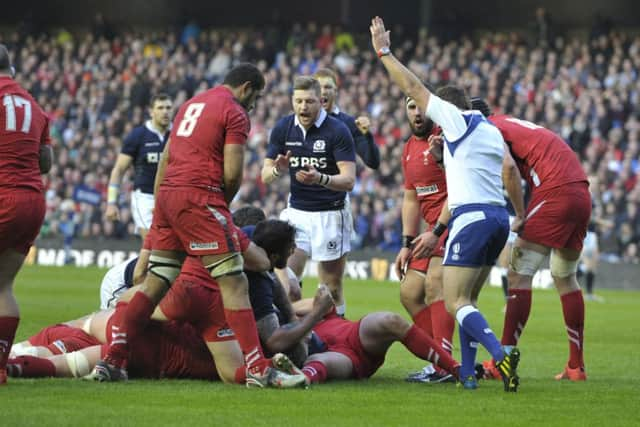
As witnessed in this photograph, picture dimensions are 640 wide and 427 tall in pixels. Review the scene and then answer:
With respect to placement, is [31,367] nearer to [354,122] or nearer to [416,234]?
[416,234]

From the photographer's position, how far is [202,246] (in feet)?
27.8

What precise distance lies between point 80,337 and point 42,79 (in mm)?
31367

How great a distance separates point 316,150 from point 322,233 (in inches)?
33.0

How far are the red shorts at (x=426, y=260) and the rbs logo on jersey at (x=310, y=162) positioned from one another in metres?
1.71

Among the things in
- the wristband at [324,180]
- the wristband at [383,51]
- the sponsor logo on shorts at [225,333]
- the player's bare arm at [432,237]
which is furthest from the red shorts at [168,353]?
the wristband at [383,51]

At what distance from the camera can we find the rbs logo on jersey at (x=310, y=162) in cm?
1161

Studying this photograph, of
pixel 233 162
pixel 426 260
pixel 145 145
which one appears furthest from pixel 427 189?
pixel 145 145

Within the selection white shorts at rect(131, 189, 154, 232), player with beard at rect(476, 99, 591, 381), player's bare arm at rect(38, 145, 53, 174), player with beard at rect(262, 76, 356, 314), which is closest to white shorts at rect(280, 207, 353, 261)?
player with beard at rect(262, 76, 356, 314)

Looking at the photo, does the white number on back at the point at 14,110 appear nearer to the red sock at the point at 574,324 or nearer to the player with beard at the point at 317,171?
the player with beard at the point at 317,171

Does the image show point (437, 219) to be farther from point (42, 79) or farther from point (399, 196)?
point (42, 79)

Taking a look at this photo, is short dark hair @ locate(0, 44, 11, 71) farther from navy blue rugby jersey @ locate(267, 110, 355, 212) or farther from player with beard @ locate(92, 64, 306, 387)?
navy blue rugby jersey @ locate(267, 110, 355, 212)

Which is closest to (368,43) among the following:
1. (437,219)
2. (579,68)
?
(579,68)

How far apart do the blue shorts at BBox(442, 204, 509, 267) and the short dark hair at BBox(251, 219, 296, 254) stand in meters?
1.16

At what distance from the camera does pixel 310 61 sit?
3653 centimetres
